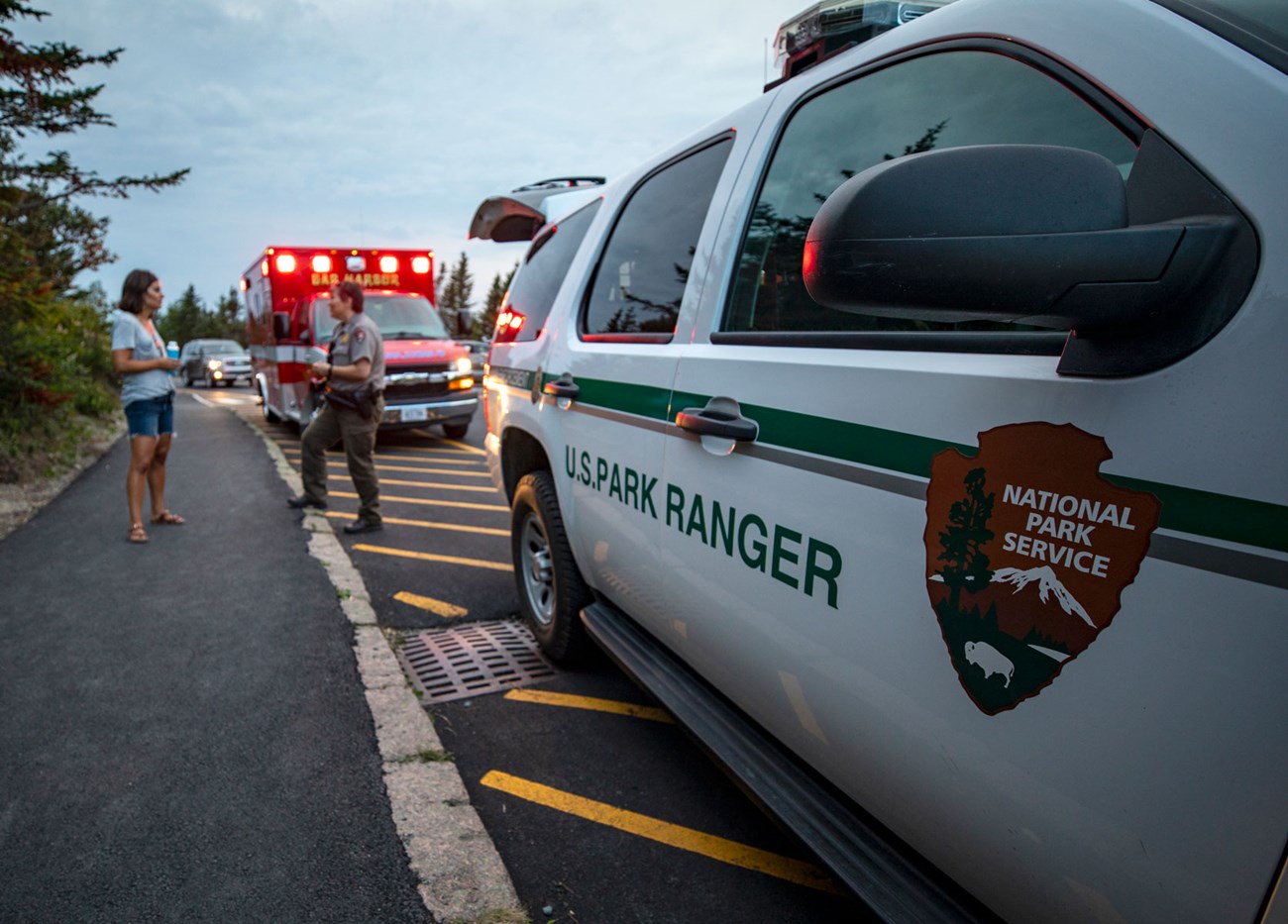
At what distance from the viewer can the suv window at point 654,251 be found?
242cm

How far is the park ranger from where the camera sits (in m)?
5.79

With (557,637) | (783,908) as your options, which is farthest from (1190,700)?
(557,637)

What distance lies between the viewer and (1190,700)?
1.00 m

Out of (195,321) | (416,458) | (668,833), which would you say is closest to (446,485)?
(416,458)

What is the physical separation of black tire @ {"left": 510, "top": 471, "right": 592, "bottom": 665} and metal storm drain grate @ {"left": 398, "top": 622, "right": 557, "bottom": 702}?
0.14 meters

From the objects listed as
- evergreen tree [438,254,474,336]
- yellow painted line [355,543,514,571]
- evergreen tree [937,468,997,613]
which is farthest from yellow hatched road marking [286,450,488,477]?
evergreen tree [438,254,474,336]

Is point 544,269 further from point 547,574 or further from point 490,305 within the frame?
point 490,305

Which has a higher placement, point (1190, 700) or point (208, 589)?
point (1190, 700)

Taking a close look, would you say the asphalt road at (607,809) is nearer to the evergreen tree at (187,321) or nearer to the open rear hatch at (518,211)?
the open rear hatch at (518,211)

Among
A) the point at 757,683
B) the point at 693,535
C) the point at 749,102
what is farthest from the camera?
the point at 749,102

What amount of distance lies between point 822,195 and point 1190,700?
4.47 feet

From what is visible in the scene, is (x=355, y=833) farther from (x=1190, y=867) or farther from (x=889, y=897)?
(x=1190, y=867)

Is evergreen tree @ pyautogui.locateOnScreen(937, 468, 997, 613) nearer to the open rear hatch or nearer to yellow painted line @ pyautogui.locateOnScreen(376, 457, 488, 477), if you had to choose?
the open rear hatch

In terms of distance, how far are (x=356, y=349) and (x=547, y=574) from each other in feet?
10.0
